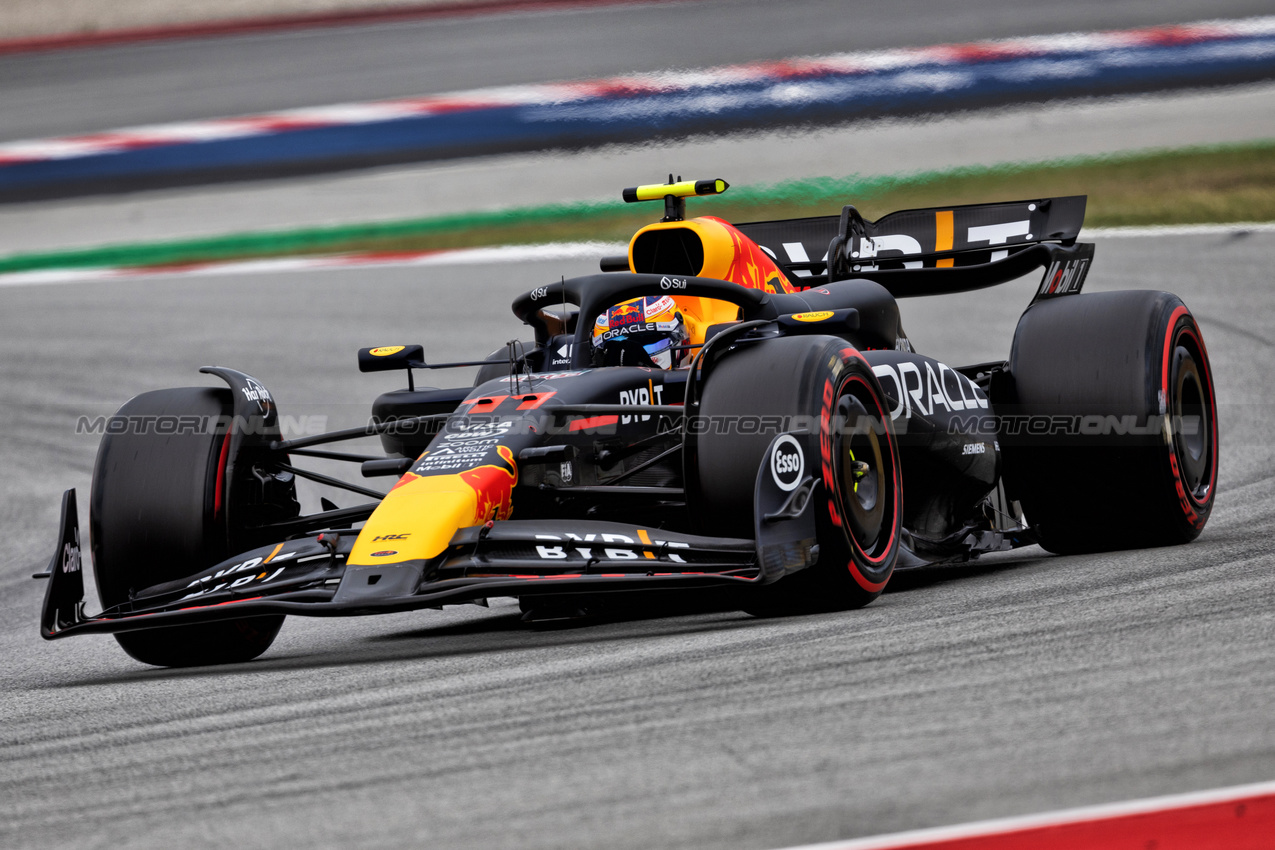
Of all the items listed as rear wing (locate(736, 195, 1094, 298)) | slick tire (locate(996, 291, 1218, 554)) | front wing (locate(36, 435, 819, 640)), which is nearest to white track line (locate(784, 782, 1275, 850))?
front wing (locate(36, 435, 819, 640))

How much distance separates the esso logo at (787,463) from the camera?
4.96 meters

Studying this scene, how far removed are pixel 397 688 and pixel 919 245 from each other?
4449 millimetres

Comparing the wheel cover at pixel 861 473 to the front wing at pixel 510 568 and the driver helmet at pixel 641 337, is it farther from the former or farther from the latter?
the driver helmet at pixel 641 337

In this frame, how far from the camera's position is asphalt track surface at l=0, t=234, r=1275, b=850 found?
3.01m

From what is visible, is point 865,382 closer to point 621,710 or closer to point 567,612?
point 567,612

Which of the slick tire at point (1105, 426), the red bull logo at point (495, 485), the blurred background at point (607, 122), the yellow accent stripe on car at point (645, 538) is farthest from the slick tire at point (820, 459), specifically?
the blurred background at point (607, 122)

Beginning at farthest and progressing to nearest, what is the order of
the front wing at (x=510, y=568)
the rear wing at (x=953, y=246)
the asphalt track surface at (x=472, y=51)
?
the asphalt track surface at (x=472, y=51) < the rear wing at (x=953, y=246) < the front wing at (x=510, y=568)

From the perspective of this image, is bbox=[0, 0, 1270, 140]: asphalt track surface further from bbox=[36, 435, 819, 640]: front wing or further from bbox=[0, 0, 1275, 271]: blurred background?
bbox=[36, 435, 819, 640]: front wing

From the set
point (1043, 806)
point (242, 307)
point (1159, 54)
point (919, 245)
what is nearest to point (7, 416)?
point (242, 307)

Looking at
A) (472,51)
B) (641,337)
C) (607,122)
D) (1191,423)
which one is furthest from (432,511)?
(472,51)

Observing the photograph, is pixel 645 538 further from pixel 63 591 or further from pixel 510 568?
pixel 63 591

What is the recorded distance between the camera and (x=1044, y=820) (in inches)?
108

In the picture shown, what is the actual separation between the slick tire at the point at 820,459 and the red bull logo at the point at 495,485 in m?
Result: 0.62

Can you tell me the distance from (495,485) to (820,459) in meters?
1.05
